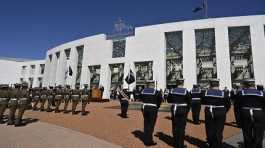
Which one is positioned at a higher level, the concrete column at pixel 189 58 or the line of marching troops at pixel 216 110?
the concrete column at pixel 189 58

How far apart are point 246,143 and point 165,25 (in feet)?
117

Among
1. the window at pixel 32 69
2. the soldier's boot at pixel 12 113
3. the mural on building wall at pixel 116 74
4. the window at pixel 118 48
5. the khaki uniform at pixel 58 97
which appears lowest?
the soldier's boot at pixel 12 113

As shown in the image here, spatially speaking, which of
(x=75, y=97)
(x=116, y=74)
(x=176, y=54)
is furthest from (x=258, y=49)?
(x=75, y=97)

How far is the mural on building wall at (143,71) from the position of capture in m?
40.0

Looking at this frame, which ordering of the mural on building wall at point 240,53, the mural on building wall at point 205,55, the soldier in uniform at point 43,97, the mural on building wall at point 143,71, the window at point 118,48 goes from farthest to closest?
the window at point 118,48
the mural on building wall at point 143,71
the mural on building wall at point 205,55
the mural on building wall at point 240,53
the soldier in uniform at point 43,97

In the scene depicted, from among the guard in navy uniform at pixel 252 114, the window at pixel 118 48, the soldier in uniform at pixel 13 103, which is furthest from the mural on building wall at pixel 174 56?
the guard in navy uniform at pixel 252 114

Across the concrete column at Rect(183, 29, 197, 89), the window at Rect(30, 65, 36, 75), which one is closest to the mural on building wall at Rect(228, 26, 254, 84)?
the concrete column at Rect(183, 29, 197, 89)

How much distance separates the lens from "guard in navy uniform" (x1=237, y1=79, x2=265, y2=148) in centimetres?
526

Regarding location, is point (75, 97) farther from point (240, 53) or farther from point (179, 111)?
point (240, 53)

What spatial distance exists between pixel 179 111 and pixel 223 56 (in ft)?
102

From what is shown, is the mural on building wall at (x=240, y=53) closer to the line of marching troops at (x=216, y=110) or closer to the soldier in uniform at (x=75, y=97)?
the soldier in uniform at (x=75, y=97)

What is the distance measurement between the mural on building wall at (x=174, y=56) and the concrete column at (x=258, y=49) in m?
11.2

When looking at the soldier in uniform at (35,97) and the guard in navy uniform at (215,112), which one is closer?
the guard in navy uniform at (215,112)

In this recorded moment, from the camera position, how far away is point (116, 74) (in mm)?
44281
